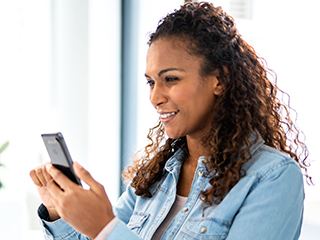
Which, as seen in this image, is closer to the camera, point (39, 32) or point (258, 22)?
point (258, 22)

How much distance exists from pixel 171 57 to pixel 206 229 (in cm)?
44

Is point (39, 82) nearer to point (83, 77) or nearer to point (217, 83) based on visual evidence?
point (83, 77)

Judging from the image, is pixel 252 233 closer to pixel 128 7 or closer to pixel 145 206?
pixel 145 206

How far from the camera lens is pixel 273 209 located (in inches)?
33.7

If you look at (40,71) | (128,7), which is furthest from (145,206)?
(40,71)

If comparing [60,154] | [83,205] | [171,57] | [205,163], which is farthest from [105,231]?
[171,57]

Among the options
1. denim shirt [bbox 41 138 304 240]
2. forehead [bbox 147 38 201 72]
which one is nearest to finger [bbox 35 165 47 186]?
denim shirt [bbox 41 138 304 240]

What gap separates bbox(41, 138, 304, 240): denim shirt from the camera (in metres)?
0.86

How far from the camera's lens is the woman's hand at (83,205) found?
0.84 m

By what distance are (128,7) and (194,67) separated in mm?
1766

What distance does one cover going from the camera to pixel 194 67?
3.27ft

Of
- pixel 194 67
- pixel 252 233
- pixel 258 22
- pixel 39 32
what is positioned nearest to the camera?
pixel 252 233

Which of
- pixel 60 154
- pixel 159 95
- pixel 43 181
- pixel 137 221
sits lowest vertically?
pixel 137 221

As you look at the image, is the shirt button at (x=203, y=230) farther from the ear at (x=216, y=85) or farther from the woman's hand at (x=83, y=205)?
the ear at (x=216, y=85)
